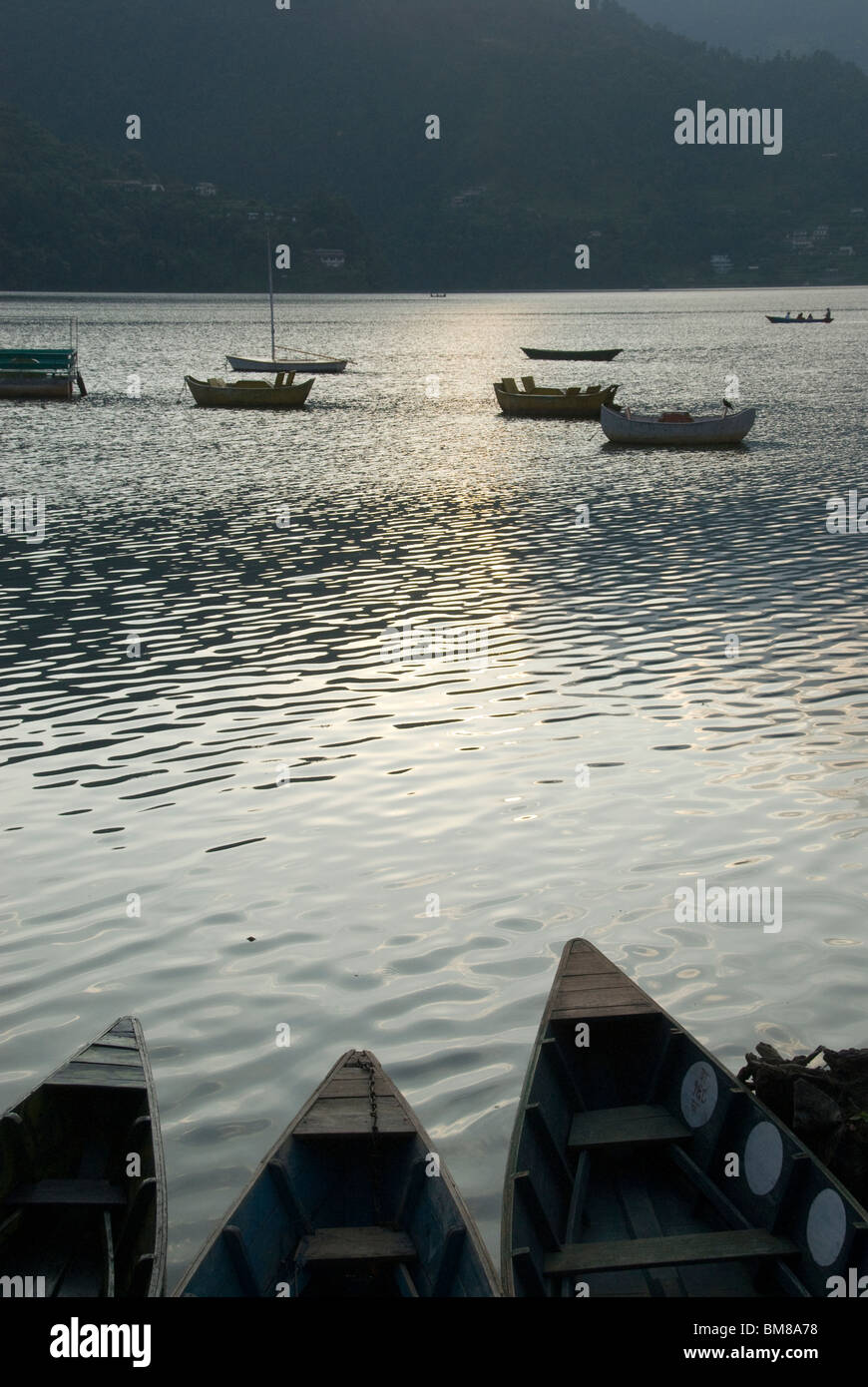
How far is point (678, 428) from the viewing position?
47.8m

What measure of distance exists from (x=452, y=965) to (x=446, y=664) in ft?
31.3

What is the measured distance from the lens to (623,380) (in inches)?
3460

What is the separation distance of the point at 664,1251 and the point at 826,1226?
35.0 inches

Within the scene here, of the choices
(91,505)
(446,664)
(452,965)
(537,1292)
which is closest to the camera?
(537,1292)

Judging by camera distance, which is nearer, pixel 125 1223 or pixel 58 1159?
pixel 125 1223

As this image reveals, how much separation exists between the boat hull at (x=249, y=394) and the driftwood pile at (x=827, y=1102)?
2348 inches

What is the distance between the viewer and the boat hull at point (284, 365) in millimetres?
88150

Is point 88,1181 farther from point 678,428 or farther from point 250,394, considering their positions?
point 250,394

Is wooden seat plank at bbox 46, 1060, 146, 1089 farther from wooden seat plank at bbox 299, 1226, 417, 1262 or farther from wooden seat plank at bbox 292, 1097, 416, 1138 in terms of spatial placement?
wooden seat plank at bbox 299, 1226, 417, 1262

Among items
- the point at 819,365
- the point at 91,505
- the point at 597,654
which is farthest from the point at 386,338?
the point at 597,654

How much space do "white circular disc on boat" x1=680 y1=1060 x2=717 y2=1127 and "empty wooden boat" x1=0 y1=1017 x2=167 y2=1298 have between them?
342 centimetres

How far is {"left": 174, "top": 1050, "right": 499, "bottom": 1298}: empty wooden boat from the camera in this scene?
654cm

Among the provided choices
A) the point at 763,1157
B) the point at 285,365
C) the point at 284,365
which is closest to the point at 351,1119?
the point at 763,1157
